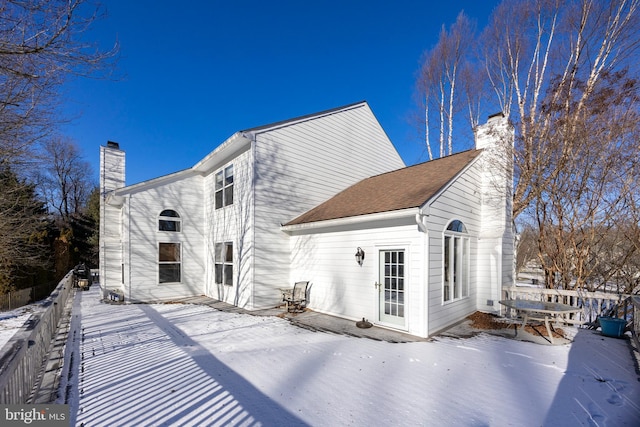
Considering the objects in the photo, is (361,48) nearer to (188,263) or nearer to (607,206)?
(607,206)

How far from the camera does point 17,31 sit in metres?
3.32

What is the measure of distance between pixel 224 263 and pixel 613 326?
10179 millimetres

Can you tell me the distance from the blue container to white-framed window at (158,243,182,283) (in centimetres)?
1199

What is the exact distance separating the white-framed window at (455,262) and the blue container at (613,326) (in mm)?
2623

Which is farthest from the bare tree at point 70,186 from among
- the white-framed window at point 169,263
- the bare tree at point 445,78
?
the bare tree at point 445,78

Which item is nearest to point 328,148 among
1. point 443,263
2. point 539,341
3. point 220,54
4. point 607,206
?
point 443,263

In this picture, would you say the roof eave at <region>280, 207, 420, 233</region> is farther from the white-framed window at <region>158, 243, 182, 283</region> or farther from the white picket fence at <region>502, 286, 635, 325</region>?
the white-framed window at <region>158, 243, 182, 283</region>

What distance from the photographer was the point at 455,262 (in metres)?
7.13

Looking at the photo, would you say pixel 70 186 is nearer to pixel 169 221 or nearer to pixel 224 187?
pixel 169 221

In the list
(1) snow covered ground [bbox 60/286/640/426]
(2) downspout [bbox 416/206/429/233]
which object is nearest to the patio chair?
(1) snow covered ground [bbox 60/286/640/426]

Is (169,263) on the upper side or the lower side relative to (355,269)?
lower

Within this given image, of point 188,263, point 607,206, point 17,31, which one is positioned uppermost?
point 17,31

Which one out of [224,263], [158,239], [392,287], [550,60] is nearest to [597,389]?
[392,287]

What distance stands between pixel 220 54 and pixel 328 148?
6679mm
